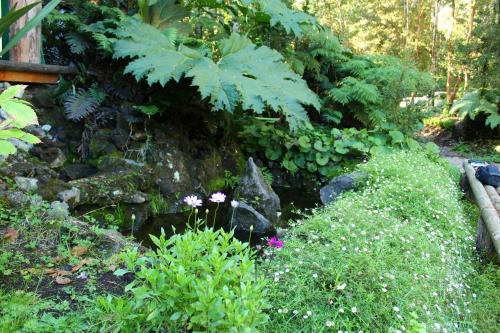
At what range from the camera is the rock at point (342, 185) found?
417cm

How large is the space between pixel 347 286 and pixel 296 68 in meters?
4.25

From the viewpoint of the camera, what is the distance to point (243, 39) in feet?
14.9

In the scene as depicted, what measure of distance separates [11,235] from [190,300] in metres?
1.21

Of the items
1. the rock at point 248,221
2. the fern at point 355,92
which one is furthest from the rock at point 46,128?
the fern at point 355,92

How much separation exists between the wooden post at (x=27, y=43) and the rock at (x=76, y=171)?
102 centimetres

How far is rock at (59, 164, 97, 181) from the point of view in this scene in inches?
141

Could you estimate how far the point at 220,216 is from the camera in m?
3.88

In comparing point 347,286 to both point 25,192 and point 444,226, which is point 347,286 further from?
point 25,192

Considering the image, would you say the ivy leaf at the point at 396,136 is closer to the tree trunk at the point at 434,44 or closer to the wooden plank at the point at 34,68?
the wooden plank at the point at 34,68

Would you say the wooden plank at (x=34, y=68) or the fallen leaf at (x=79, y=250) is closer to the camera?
the fallen leaf at (x=79, y=250)

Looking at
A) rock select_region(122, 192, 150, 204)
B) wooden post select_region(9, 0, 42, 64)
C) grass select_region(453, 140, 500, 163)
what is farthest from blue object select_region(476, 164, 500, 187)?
wooden post select_region(9, 0, 42, 64)

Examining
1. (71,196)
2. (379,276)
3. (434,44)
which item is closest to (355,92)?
(71,196)

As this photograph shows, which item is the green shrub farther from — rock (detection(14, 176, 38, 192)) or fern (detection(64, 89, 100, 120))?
fern (detection(64, 89, 100, 120))

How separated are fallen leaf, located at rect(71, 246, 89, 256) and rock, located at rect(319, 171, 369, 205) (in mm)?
2725
